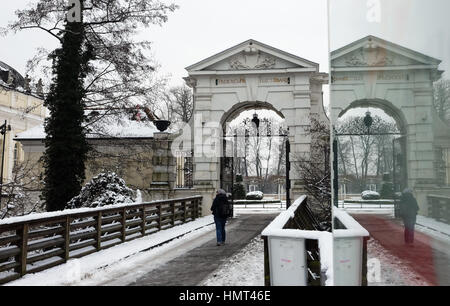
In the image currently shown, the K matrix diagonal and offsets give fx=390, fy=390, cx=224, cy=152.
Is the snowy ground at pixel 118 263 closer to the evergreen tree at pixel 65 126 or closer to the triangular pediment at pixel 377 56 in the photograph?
the evergreen tree at pixel 65 126

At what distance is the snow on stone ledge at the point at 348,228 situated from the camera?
2.09 meters

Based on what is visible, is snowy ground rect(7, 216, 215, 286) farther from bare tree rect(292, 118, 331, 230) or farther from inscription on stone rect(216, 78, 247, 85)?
inscription on stone rect(216, 78, 247, 85)

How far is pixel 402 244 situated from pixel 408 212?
179 mm

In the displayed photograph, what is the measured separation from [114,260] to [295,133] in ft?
39.0

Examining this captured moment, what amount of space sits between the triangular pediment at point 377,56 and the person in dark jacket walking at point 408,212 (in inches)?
23.1

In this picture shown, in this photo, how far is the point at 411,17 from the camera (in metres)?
1.78

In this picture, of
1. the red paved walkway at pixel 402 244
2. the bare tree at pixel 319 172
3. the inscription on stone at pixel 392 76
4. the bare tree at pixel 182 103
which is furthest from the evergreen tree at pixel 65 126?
the bare tree at pixel 182 103

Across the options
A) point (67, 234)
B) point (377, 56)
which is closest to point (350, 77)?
point (377, 56)

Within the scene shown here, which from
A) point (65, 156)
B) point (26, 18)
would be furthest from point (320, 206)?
point (26, 18)

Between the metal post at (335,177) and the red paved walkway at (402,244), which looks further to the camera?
the metal post at (335,177)

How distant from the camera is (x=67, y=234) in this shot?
8516 mm

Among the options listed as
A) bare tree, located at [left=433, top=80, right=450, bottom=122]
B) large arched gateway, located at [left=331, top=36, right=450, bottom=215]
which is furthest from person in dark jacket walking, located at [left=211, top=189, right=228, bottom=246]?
bare tree, located at [left=433, top=80, right=450, bottom=122]

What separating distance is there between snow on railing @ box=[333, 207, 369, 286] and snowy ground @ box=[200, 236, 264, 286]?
446 centimetres
